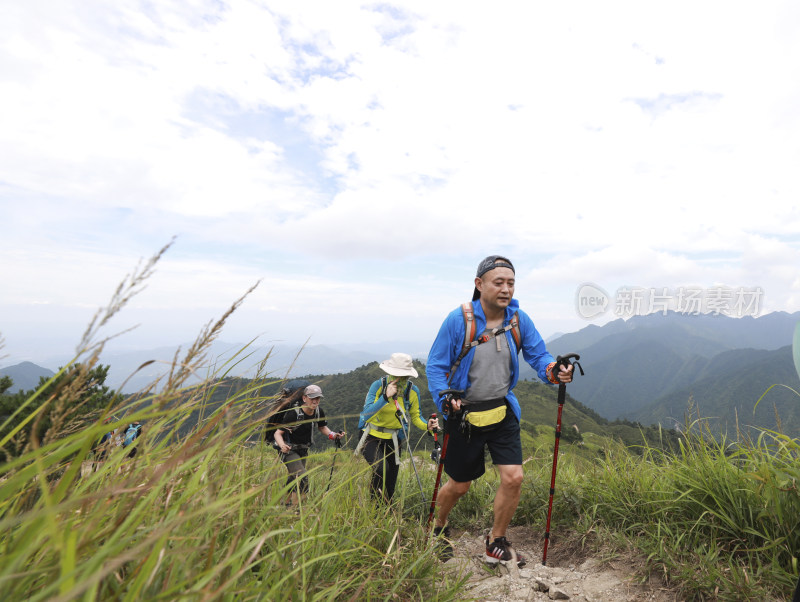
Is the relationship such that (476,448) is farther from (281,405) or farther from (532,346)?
(281,405)

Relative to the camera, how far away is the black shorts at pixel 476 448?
4.10m

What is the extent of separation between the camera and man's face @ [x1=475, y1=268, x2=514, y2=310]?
13.8ft

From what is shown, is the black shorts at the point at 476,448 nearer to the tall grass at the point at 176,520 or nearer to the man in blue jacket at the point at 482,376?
the man in blue jacket at the point at 482,376

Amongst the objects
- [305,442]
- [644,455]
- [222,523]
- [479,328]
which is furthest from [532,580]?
[305,442]

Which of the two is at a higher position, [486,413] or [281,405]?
[281,405]

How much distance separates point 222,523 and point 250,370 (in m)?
0.85

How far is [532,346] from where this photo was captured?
447 cm

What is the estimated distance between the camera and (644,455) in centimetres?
419

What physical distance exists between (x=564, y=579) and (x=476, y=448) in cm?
124

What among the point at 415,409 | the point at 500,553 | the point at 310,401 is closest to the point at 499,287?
the point at 500,553

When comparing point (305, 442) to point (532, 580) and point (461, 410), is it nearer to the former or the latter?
point (461, 410)

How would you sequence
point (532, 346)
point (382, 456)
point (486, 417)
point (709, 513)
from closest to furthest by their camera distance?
point (709, 513) → point (486, 417) → point (532, 346) → point (382, 456)

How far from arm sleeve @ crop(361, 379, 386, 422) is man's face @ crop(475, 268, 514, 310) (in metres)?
2.67

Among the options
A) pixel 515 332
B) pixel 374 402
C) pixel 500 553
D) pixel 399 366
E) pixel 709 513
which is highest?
pixel 515 332
